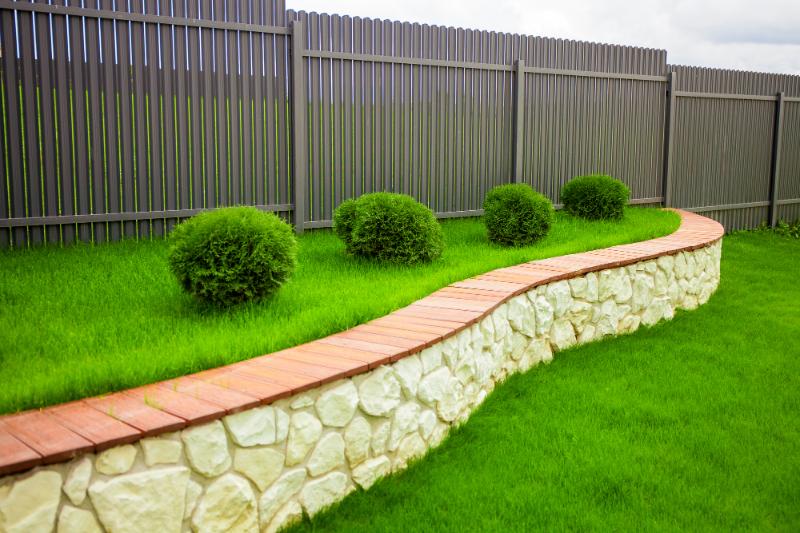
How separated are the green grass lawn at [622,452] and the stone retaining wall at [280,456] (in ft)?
0.50

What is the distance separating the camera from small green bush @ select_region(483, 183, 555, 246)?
7.26m

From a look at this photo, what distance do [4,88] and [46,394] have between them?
12.7 feet

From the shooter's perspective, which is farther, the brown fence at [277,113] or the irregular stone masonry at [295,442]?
the brown fence at [277,113]

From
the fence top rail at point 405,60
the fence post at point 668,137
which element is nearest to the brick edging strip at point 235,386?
the fence top rail at point 405,60

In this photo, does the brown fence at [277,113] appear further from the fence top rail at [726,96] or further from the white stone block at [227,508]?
the white stone block at [227,508]

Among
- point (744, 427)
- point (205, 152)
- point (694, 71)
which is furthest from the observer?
point (694, 71)

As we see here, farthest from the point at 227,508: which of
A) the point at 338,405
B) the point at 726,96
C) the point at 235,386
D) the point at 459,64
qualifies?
the point at 726,96

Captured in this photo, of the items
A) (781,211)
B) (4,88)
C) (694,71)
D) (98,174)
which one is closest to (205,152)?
(98,174)

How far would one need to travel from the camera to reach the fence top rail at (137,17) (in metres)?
5.96

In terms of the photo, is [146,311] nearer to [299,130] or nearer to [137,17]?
[137,17]

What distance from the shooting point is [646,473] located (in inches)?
152

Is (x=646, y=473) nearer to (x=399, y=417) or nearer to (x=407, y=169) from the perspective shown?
(x=399, y=417)

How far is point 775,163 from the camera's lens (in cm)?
1377

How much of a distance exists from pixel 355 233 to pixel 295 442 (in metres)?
3.09
